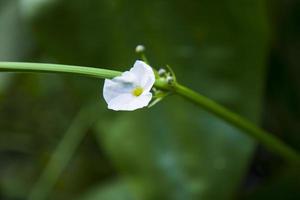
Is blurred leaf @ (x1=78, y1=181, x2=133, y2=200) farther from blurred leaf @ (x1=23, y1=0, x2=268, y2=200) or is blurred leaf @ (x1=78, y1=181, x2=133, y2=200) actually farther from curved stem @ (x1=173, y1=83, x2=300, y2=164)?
curved stem @ (x1=173, y1=83, x2=300, y2=164)

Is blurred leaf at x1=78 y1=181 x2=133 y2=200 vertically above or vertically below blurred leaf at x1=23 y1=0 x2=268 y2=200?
below

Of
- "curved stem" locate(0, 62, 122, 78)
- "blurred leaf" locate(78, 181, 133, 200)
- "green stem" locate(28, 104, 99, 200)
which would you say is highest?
"curved stem" locate(0, 62, 122, 78)

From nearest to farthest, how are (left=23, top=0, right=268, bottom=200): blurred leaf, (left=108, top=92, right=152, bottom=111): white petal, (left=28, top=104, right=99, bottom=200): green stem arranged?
(left=108, top=92, right=152, bottom=111): white petal < (left=23, top=0, right=268, bottom=200): blurred leaf < (left=28, top=104, right=99, bottom=200): green stem

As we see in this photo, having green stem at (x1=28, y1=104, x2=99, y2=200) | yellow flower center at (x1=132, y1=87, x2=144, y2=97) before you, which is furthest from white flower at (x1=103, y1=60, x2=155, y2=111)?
green stem at (x1=28, y1=104, x2=99, y2=200)

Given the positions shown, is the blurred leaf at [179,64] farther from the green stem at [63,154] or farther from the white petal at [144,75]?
the white petal at [144,75]

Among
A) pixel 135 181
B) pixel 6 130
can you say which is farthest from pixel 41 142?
pixel 135 181

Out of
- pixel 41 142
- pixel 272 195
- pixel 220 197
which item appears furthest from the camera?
pixel 41 142

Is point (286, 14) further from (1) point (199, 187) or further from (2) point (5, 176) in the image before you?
(2) point (5, 176)

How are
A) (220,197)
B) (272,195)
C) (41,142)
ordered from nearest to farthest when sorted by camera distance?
(220,197), (272,195), (41,142)
